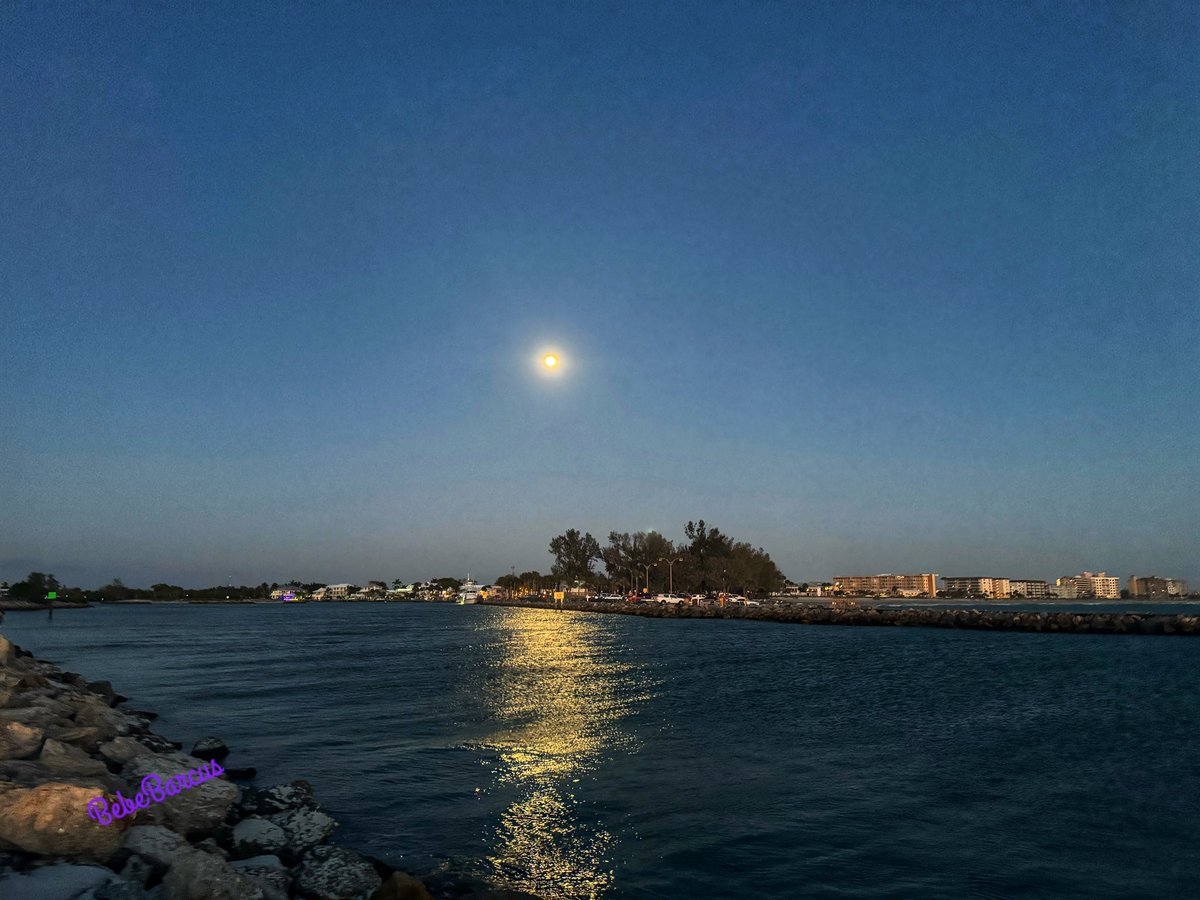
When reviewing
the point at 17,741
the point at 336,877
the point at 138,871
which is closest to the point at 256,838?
the point at 336,877

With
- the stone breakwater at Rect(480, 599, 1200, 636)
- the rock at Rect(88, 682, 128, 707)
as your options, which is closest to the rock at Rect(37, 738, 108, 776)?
the rock at Rect(88, 682, 128, 707)

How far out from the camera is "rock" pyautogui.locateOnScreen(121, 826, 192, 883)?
31.7 ft

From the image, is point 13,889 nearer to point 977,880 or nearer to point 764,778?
point 977,880

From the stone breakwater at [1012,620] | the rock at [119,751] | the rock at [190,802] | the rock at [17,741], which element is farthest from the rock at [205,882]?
the stone breakwater at [1012,620]

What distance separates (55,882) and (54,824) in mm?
1232

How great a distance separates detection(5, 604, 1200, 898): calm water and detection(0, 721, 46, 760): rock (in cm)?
559

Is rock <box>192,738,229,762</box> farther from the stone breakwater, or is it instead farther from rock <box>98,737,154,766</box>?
the stone breakwater

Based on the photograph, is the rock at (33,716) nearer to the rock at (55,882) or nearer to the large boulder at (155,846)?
the large boulder at (155,846)

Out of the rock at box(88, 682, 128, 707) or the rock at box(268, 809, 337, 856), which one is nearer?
the rock at box(268, 809, 337, 856)

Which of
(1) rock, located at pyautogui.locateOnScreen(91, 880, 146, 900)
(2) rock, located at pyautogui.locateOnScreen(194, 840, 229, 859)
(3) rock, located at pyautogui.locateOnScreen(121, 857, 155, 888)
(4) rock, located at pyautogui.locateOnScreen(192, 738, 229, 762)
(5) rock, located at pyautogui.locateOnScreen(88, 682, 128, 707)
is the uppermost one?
(1) rock, located at pyautogui.locateOnScreen(91, 880, 146, 900)

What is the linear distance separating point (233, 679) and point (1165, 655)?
67.6 metres

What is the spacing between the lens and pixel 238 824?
12.2 meters

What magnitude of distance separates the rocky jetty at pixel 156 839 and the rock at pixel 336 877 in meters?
0.02

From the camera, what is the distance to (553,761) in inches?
782
